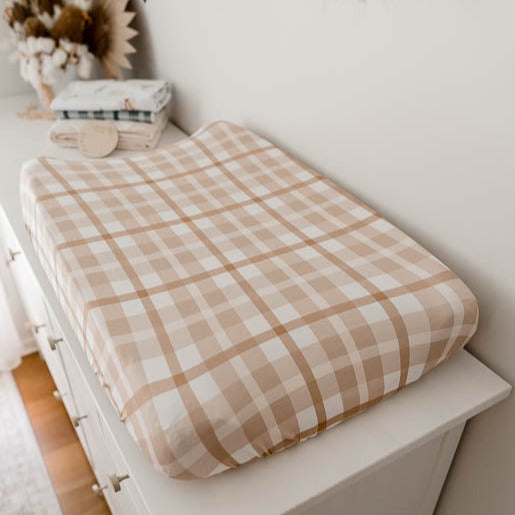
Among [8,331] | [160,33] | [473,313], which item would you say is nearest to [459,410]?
[473,313]

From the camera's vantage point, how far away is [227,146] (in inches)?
47.4

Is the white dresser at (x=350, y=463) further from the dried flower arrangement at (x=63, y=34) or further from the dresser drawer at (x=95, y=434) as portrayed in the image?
the dried flower arrangement at (x=63, y=34)

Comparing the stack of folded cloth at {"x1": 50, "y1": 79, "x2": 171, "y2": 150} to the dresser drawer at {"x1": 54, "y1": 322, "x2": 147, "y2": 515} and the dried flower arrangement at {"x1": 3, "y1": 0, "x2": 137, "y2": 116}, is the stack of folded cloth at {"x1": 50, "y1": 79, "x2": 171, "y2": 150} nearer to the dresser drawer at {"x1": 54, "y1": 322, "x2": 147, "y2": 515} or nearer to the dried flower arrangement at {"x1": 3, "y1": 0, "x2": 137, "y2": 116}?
the dried flower arrangement at {"x1": 3, "y1": 0, "x2": 137, "y2": 116}

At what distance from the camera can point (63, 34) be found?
162 cm

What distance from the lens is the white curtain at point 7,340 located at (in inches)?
71.4

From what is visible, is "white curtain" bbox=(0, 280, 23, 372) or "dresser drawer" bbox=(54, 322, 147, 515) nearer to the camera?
"dresser drawer" bbox=(54, 322, 147, 515)

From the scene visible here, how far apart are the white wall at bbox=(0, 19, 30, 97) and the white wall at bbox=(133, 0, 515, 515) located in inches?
39.5

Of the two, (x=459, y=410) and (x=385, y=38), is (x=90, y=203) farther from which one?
(x=459, y=410)

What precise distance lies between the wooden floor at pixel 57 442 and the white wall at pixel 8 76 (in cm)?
96

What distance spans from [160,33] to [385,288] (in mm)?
1216

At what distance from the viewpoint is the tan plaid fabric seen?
654 millimetres

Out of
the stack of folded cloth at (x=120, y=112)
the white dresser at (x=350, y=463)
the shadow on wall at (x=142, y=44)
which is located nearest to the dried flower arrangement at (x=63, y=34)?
the shadow on wall at (x=142, y=44)

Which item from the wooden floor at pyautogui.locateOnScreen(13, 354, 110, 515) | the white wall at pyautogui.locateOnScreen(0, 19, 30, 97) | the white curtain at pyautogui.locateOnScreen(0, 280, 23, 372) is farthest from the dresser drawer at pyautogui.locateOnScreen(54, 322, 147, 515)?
the white wall at pyautogui.locateOnScreen(0, 19, 30, 97)

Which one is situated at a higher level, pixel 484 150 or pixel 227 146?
pixel 484 150
